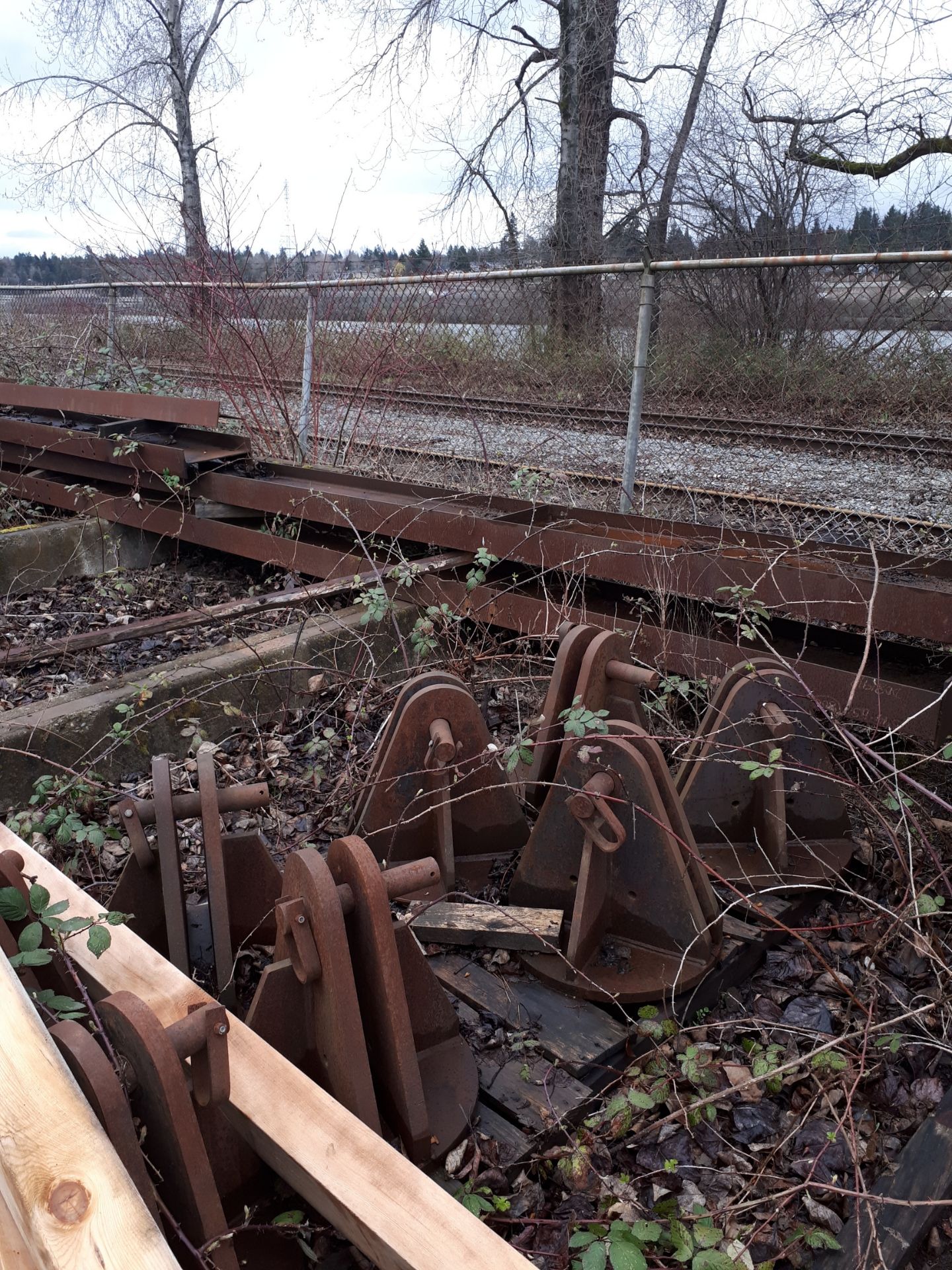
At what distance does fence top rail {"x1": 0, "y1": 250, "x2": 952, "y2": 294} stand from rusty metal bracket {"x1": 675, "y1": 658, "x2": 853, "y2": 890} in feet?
9.83

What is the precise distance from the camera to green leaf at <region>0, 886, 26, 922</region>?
6.19 feet

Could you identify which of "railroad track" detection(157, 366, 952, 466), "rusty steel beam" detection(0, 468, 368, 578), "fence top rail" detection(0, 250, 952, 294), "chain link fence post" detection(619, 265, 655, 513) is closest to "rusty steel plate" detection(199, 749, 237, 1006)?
"rusty steel beam" detection(0, 468, 368, 578)

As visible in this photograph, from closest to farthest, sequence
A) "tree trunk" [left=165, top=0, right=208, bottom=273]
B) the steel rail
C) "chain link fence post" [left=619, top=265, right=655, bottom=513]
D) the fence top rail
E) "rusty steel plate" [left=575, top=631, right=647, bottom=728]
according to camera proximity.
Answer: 1. "rusty steel plate" [left=575, top=631, right=647, bottom=728]
2. the steel rail
3. the fence top rail
4. "chain link fence post" [left=619, top=265, right=655, bottom=513]
5. "tree trunk" [left=165, top=0, right=208, bottom=273]

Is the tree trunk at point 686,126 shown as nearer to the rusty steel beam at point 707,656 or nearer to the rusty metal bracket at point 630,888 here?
the rusty steel beam at point 707,656

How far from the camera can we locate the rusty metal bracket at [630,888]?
251 centimetres

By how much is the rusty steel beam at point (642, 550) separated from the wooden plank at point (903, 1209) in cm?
172

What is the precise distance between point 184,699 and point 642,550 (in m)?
2.09

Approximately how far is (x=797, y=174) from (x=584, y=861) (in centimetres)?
1357

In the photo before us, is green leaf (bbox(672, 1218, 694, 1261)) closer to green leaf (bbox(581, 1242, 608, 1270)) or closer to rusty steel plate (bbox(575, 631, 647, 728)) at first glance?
green leaf (bbox(581, 1242, 608, 1270))

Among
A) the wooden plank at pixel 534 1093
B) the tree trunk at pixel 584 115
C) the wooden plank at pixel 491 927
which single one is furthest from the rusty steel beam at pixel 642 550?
the tree trunk at pixel 584 115

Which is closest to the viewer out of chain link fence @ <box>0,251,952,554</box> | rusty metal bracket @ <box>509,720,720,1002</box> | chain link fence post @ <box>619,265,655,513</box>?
rusty metal bracket @ <box>509,720,720,1002</box>

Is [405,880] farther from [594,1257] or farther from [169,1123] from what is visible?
[594,1257]

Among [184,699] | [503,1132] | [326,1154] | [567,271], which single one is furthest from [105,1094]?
[567,271]

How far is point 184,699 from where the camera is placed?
3.72 m
